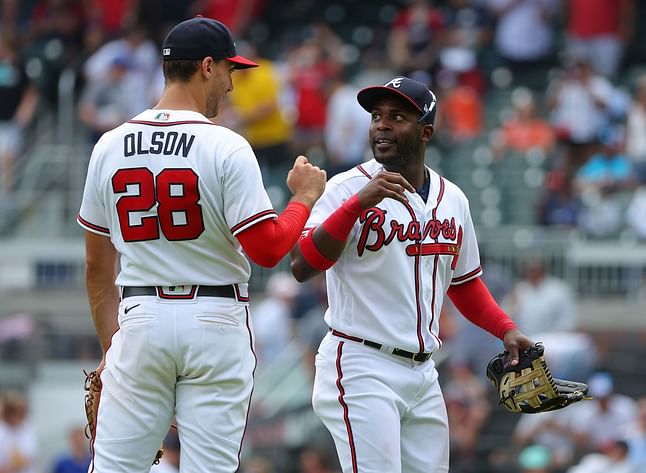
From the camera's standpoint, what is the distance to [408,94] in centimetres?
553

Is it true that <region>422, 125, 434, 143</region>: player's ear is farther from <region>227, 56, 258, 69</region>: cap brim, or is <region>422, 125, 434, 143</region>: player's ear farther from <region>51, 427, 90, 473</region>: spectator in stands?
<region>51, 427, 90, 473</region>: spectator in stands

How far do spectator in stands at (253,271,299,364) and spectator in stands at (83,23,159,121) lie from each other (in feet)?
10.4

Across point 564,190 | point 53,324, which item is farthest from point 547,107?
point 53,324

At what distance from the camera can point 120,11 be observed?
17.3 meters

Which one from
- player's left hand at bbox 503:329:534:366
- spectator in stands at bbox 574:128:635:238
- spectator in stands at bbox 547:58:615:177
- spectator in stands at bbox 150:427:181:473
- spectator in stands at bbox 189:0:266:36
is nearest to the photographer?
player's left hand at bbox 503:329:534:366

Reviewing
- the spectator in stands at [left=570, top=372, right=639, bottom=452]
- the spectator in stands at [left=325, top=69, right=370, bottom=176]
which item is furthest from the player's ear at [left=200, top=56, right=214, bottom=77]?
the spectator in stands at [left=325, top=69, right=370, bottom=176]

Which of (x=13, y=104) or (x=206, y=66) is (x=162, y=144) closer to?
(x=206, y=66)

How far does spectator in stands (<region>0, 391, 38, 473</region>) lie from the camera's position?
39.2 feet

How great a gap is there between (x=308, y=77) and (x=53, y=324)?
12.7 ft

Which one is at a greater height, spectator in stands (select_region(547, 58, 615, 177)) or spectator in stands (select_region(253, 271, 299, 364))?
spectator in stands (select_region(547, 58, 615, 177))

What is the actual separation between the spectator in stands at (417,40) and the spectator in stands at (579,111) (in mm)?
1627

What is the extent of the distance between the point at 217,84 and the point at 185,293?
815 millimetres

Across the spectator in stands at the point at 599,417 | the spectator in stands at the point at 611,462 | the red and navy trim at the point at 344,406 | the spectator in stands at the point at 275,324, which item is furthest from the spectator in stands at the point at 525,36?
the red and navy trim at the point at 344,406

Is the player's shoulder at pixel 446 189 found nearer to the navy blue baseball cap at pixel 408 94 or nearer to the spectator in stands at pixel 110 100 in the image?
the navy blue baseball cap at pixel 408 94
